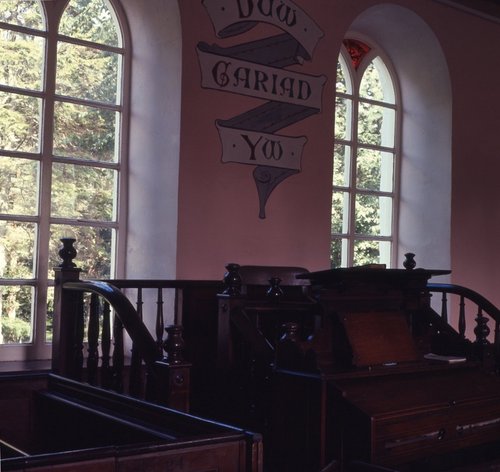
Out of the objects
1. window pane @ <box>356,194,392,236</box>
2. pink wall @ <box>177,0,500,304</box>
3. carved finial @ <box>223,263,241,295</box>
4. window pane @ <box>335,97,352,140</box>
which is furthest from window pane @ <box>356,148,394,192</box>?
carved finial @ <box>223,263,241,295</box>

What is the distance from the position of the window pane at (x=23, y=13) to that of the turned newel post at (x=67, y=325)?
5.90 ft

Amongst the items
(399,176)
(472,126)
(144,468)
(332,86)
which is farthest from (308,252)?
(144,468)

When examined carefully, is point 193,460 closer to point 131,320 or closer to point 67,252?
point 131,320

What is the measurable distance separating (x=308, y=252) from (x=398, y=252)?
1.71 meters

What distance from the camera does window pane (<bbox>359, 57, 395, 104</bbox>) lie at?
7.55 meters

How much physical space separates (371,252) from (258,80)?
7.28 ft

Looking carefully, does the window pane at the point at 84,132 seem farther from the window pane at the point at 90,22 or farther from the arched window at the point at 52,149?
the window pane at the point at 90,22

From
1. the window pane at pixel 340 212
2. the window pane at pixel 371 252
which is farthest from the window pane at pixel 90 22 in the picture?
the window pane at pixel 371 252

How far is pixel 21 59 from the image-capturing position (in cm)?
536

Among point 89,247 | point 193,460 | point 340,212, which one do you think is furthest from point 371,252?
point 193,460

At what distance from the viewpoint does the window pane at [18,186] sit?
5.28 meters

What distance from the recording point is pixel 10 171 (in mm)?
5312

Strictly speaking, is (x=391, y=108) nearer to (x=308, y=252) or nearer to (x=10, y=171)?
(x=308, y=252)

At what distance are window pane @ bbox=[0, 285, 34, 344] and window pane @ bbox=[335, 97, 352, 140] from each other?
10.7 feet
